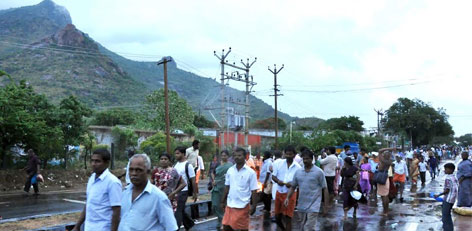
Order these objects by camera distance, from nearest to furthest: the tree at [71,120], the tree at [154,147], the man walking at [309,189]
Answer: the man walking at [309,189]
the tree at [71,120]
the tree at [154,147]

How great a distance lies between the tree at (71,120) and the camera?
19.9 metres

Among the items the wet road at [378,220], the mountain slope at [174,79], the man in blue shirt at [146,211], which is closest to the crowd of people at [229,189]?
the man in blue shirt at [146,211]

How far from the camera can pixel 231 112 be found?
4266 centimetres

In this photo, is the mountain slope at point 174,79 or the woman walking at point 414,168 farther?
the mountain slope at point 174,79

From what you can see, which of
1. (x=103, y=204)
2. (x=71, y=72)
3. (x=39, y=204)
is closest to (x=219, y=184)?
(x=103, y=204)

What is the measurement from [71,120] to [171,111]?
27.8m

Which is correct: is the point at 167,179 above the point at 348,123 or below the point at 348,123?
below

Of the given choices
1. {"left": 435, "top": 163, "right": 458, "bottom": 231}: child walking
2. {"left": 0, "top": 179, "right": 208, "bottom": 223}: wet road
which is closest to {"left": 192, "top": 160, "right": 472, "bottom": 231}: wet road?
{"left": 435, "top": 163, "right": 458, "bottom": 231}: child walking

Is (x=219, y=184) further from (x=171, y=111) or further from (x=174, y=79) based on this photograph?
(x=174, y=79)

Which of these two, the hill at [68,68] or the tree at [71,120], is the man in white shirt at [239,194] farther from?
the hill at [68,68]

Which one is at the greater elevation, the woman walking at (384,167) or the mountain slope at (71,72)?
the mountain slope at (71,72)

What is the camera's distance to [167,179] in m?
6.60

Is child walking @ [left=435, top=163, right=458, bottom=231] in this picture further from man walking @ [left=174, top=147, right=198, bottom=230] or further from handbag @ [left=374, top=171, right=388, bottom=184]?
man walking @ [left=174, top=147, right=198, bottom=230]

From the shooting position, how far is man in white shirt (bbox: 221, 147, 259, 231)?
6547mm
